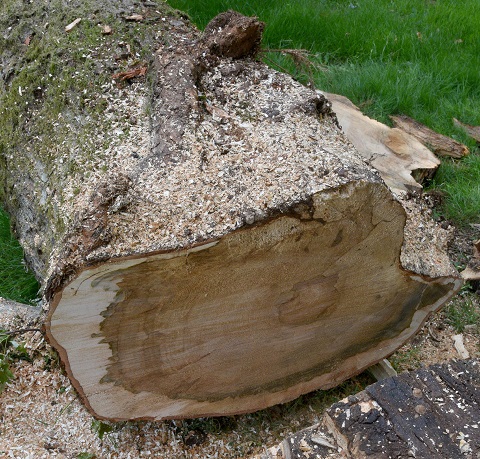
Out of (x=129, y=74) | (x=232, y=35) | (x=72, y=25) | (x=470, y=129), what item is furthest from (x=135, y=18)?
(x=470, y=129)

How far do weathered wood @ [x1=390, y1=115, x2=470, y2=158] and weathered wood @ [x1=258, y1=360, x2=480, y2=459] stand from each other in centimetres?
221

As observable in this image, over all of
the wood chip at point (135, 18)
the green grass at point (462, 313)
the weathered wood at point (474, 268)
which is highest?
the wood chip at point (135, 18)

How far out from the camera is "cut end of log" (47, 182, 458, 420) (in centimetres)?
182

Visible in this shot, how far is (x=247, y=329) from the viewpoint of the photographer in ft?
6.80

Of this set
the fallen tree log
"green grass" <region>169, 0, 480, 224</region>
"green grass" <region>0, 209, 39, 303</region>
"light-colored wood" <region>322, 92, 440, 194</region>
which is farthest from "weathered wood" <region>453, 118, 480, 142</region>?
"green grass" <region>0, 209, 39, 303</region>

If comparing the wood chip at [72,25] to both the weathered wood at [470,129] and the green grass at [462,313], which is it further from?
the weathered wood at [470,129]

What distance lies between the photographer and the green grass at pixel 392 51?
411 cm

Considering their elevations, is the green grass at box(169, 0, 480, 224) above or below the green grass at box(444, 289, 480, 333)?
above

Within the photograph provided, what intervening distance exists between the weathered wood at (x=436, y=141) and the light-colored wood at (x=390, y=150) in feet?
0.74

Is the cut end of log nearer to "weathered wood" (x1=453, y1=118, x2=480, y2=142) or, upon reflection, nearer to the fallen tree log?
the fallen tree log

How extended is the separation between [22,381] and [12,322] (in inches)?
10.3

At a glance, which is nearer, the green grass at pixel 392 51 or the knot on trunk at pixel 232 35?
the knot on trunk at pixel 232 35

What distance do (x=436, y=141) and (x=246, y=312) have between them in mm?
2235

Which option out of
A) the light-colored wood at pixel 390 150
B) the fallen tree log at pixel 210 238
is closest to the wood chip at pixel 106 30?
the fallen tree log at pixel 210 238
